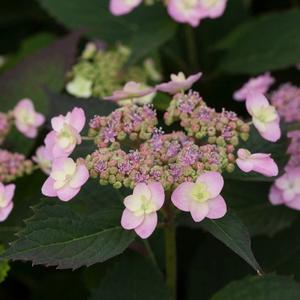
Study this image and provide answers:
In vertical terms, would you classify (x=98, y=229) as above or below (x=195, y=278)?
above

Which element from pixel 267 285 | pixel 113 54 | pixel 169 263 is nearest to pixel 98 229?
pixel 169 263

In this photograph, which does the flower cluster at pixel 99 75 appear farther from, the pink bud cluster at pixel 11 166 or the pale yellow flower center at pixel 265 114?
the pale yellow flower center at pixel 265 114

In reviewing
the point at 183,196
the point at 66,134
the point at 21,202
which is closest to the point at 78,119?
the point at 66,134

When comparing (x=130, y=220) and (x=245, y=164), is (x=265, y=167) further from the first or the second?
(x=130, y=220)

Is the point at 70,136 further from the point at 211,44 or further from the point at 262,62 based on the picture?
the point at 211,44

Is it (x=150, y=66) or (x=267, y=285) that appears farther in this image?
(x=150, y=66)

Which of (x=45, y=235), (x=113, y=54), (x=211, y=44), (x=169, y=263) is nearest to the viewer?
(x=45, y=235)

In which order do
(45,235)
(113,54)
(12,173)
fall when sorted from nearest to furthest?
(45,235)
(12,173)
(113,54)
